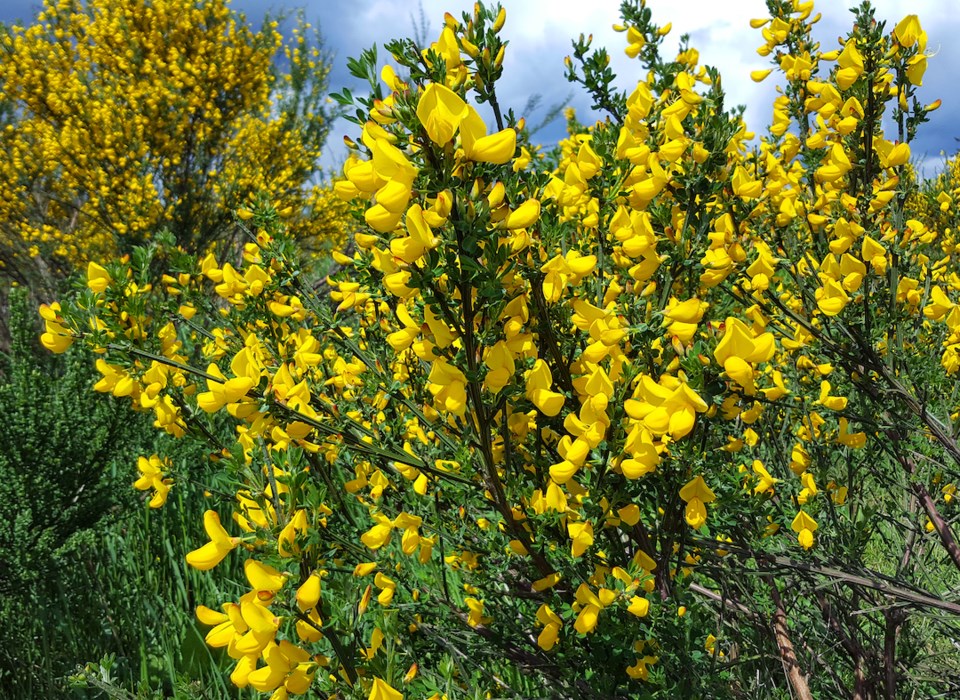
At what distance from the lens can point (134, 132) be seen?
6145mm

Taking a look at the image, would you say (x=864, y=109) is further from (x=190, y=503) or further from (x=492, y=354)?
(x=190, y=503)

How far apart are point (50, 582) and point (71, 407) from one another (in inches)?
25.2

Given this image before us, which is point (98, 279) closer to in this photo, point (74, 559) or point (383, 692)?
point (383, 692)

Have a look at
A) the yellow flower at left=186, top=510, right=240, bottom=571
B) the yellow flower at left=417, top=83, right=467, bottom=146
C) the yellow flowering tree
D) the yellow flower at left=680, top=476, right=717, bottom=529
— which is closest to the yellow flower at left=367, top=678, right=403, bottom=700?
the yellow flower at left=186, top=510, right=240, bottom=571

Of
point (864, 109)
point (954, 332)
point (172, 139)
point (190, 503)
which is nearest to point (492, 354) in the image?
point (864, 109)

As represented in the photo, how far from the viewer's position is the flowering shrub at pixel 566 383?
0.87 m

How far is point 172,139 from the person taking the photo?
21.1ft

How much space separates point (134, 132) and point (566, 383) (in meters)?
6.47

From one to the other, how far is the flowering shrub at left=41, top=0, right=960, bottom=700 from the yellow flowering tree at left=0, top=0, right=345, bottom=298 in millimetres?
4746

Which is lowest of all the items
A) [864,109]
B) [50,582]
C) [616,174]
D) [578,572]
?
[50,582]

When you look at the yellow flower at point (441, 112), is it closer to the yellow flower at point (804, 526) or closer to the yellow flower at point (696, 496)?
the yellow flower at point (696, 496)

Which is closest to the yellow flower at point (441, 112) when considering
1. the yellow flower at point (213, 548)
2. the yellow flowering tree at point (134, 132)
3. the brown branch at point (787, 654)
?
the yellow flower at point (213, 548)

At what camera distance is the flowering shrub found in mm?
869

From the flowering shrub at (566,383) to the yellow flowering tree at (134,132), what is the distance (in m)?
4.75
